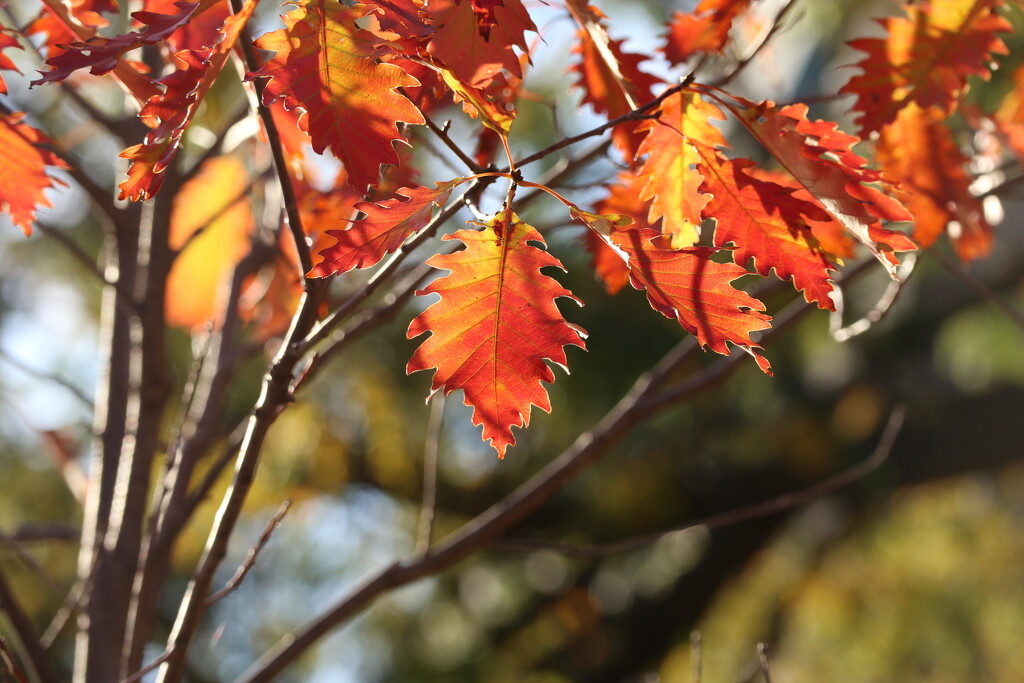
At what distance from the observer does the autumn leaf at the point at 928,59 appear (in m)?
0.66

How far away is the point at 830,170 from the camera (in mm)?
512

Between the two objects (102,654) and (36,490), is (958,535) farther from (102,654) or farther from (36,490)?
(36,490)

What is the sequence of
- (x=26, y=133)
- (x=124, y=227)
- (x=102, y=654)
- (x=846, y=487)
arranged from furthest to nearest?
(x=846, y=487)
(x=124, y=227)
(x=102, y=654)
(x=26, y=133)

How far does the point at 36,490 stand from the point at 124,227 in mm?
2707

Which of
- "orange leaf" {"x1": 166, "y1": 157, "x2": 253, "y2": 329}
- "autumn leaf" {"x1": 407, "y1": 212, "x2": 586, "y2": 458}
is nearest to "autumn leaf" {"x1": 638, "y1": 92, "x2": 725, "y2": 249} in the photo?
"autumn leaf" {"x1": 407, "y1": 212, "x2": 586, "y2": 458}

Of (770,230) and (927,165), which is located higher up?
(770,230)

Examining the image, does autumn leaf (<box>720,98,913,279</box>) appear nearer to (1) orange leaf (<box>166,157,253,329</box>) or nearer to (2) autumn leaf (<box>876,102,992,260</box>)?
(2) autumn leaf (<box>876,102,992,260</box>)

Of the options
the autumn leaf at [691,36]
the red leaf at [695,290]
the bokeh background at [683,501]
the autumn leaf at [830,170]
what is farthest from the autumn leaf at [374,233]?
the bokeh background at [683,501]

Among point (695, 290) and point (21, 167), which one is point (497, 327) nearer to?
point (695, 290)

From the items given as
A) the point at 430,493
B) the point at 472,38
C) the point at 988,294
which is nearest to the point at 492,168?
the point at 472,38

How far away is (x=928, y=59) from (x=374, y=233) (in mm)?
480

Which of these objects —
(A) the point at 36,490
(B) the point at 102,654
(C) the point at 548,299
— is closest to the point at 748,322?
(C) the point at 548,299

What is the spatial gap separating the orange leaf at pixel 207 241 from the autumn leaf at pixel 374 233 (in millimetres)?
909

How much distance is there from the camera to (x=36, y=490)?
3201 millimetres
